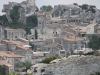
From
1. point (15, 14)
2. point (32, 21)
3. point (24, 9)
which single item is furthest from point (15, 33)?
point (24, 9)

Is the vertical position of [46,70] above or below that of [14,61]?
above

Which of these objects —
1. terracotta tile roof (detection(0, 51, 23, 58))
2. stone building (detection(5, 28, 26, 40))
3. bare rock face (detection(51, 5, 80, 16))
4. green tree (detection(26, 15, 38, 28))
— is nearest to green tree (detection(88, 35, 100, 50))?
terracotta tile roof (detection(0, 51, 23, 58))

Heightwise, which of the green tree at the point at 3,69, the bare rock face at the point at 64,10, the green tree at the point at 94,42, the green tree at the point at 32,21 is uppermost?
the bare rock face at the point at 64,10

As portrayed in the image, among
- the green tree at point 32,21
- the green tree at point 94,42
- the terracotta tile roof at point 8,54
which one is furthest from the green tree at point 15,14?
the green tree at point 94,42

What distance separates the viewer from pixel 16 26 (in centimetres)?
7394

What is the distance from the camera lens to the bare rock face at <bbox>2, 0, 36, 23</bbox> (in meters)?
75.9

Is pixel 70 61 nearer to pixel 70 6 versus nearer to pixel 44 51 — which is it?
pixel 44 51

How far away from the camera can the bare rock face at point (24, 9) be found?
249ft

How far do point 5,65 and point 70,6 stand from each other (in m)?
25.9

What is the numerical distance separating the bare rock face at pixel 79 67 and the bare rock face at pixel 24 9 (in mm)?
48824

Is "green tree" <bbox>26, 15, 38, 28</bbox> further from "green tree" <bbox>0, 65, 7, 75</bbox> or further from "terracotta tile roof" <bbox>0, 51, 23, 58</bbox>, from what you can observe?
"green tree" <bbox>0, 65, 7, 75</bbox>

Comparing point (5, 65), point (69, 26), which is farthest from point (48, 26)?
point (5, 65)

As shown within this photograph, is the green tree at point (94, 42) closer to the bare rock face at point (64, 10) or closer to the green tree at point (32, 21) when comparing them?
the green tree at point (32, 21)

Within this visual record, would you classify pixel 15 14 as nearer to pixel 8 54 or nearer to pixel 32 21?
pixel 32 21
